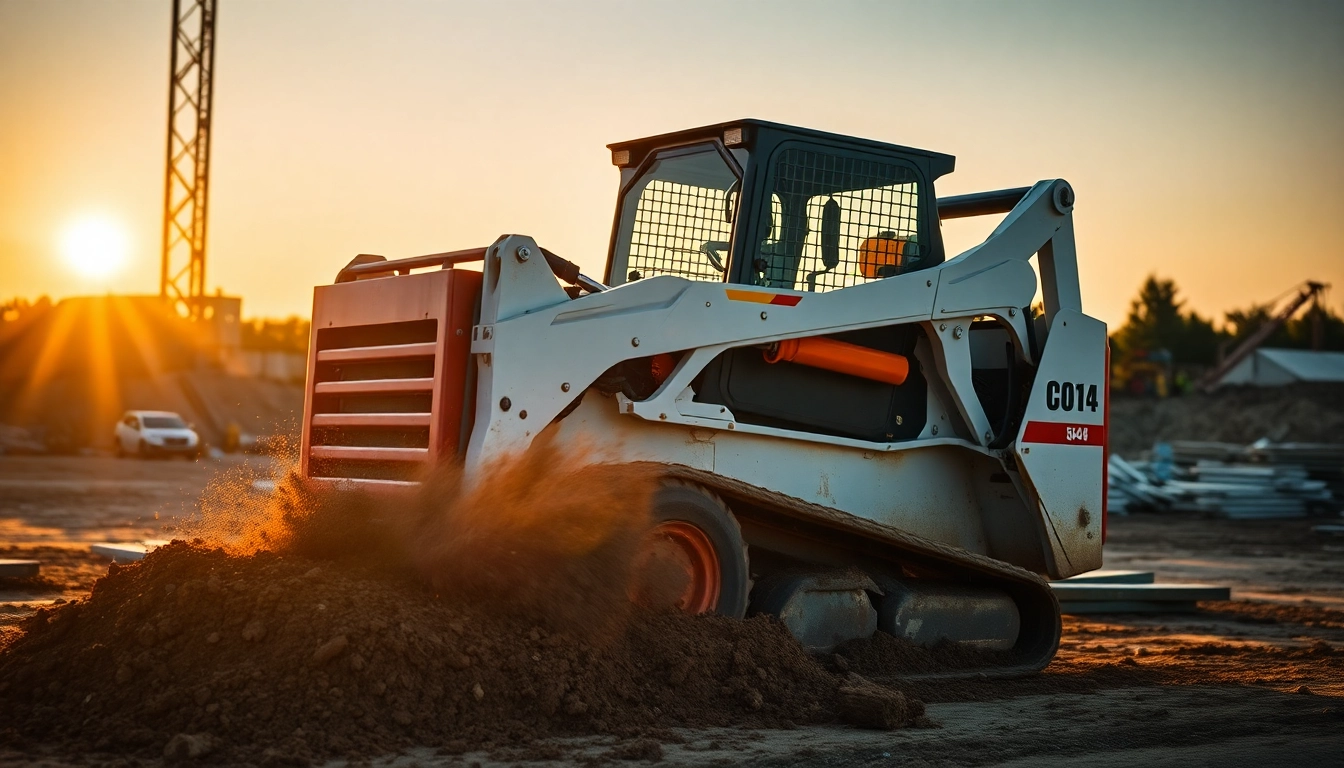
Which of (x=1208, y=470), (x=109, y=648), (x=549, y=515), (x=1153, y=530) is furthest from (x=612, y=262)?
(x=1208, y=470)

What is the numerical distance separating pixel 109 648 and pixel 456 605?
1.46m

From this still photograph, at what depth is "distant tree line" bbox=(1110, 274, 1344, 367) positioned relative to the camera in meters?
73.8

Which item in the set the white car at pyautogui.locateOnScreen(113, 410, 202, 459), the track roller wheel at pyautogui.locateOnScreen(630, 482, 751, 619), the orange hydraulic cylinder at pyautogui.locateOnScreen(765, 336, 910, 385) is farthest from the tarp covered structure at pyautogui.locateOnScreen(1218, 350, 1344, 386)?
the track roller wheel at pyautogui.locateOnScreen(630, 482, 751, 619)

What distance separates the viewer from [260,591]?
568 cm

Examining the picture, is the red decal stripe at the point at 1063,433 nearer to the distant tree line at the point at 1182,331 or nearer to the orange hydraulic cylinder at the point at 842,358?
the orange hydraulic cylinder at the point at 842,358

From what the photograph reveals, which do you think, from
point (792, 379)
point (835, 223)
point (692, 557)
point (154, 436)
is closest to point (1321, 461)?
point (835, 223)

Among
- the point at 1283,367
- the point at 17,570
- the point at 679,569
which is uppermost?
→ the point at 1283,367

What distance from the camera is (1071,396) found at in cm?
827

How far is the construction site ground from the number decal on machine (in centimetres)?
163

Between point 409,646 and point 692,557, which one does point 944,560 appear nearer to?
point 692,557

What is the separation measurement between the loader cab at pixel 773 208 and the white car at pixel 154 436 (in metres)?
30.6

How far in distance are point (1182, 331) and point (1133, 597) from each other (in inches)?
2771

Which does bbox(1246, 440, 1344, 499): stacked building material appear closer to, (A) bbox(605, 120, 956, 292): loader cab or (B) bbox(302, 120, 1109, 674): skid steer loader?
(B) bbox(302, 120, 1109, 674): skid steer loader

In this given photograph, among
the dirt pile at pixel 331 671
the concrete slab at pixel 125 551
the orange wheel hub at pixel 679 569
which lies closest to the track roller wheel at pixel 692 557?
the orange wheel hub at pixel 679 569
